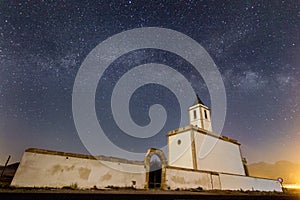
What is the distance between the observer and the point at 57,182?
372 inches

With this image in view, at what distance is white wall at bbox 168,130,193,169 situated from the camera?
61.2 ft

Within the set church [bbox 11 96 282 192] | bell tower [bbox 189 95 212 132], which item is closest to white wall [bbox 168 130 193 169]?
church [bbox 11 96 282 192]

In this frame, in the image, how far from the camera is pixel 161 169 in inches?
547

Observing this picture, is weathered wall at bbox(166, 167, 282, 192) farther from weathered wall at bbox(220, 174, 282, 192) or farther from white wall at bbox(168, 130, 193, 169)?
white wall at bbox(168, 130, 193, 169)

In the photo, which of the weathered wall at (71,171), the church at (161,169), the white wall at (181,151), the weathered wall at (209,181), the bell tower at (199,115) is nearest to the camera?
the weathered wall at (71,171)

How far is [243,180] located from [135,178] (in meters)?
14.1

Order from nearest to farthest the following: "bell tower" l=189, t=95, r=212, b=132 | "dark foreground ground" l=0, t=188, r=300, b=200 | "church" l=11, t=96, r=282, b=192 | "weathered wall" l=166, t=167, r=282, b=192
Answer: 1. "dark foreground ground" l=0, t=188, r=300, b=200
2. "church" l=11, t=96, r=282, b=192
3. "weathered wall" l=166, t=167, r=282, b=192
4. "bell tower" l=189, t=95, r=212, b=132

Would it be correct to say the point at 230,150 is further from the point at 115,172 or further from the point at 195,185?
the point at 115,172

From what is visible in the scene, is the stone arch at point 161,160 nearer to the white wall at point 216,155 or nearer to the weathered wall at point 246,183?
the white wall at point 216,155

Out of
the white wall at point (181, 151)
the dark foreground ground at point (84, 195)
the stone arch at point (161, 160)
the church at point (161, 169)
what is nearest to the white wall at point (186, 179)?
the church at point (161, 169)

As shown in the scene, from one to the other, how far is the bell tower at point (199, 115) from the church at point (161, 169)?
104 cm

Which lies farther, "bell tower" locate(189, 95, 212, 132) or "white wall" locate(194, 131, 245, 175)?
"bell tower" locate(189, 95, 212, 132)

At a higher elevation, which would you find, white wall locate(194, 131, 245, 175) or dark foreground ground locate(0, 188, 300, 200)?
white wall locate(194, 131, 245, 175)

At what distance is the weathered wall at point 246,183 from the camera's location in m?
17.7
